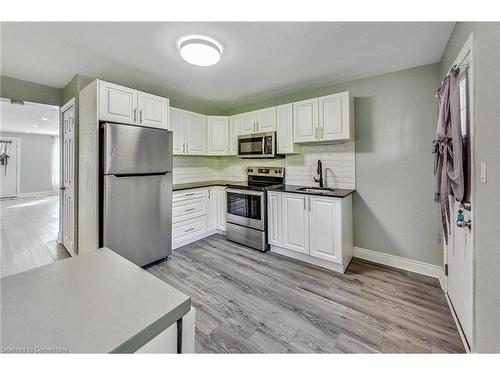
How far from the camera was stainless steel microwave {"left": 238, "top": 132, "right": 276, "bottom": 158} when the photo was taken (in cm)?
341

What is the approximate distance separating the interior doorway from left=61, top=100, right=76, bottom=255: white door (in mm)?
268

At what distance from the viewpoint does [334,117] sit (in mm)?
2820

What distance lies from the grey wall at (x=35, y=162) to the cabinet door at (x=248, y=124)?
8.71 meters

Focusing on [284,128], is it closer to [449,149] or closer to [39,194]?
[449,149]

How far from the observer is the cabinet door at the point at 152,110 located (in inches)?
108

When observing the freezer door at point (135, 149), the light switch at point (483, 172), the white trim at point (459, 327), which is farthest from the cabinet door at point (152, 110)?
the white trim at point (459, 327)

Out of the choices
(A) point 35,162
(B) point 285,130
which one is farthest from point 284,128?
(A) point 35,162

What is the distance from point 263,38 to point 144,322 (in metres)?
2.27

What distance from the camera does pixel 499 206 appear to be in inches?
44.6

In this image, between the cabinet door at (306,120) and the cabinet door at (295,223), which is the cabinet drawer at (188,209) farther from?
the cabinet door at (306,120)

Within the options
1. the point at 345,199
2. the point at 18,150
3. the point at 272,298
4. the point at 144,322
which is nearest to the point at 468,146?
the point at 345,199

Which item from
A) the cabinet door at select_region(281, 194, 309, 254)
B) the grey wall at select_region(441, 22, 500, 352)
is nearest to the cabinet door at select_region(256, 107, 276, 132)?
the cabinet door at select_region(281, 194, 309, 254)

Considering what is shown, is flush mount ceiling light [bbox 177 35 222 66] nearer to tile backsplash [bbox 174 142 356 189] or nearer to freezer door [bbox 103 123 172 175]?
freezer door [bbox 103 123 172 175]
